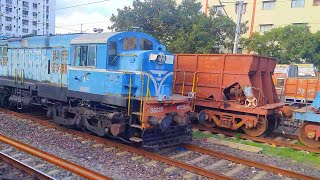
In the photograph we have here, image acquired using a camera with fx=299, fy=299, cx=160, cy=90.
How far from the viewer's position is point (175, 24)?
24.5 meters

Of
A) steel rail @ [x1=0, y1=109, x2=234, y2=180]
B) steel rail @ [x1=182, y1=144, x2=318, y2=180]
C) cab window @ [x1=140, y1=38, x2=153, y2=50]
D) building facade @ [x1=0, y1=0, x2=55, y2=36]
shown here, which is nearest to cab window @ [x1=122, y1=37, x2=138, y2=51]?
cab window @ [x1=140, y1=38, x2=153, y2=50]

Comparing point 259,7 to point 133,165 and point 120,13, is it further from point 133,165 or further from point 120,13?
point 133,165

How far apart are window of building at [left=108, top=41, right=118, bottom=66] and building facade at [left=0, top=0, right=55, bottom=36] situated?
7500cm

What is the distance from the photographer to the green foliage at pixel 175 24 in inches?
936

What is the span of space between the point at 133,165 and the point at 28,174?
2.25 m

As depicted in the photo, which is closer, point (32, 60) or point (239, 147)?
point (239, 147)

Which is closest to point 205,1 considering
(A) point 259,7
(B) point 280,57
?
(A) point 259,7

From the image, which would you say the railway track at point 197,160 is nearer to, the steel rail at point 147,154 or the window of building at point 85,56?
the steel rail at point 147,154

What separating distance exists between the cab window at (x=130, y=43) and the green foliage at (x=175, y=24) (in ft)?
48.5

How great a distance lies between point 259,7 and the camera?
39531 mm

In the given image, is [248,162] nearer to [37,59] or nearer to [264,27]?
[37,59]

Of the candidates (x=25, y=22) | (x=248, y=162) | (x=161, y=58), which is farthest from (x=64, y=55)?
(x=25, y=22)

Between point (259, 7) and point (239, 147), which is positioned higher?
point (259, 7)

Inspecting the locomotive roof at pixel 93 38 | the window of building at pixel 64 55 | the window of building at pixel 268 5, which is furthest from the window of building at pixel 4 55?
the window of building at pixel 268 5
